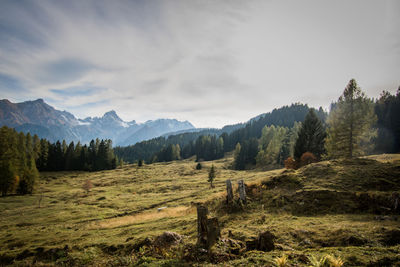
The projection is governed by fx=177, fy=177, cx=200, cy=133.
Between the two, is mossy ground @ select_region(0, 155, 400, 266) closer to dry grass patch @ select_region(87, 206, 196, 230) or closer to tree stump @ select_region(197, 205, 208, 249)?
dry grass patch @ select_region(87, 206, 196, 230)

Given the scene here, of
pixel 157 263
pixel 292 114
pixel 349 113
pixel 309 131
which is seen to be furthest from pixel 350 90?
pixel 292 114

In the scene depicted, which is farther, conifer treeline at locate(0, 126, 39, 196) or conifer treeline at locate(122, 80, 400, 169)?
conifer treeline at locate(122, 80, 400, 169)

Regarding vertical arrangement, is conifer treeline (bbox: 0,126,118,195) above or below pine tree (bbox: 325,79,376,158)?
below

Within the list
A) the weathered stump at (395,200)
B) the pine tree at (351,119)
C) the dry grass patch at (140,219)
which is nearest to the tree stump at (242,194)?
the dry grass patch at (140,219)

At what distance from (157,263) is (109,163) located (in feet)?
382

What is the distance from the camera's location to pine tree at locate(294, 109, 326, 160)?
50.3m

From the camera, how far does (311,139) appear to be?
1997 inches

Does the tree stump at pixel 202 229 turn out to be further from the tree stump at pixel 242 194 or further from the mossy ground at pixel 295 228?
the tree stump at pixel 242 194

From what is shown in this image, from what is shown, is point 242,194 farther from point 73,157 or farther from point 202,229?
point 73,157

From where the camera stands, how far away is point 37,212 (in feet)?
113

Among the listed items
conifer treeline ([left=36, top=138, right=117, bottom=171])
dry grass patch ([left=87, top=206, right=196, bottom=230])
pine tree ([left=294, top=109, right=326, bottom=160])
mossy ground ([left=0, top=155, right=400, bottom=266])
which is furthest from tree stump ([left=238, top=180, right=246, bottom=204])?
conifer treeline ([left=36, top=138, right=117, bottom=171])

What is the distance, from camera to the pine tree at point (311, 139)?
50312 millimetres

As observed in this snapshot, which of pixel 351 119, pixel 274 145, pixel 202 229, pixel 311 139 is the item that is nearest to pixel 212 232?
pixel 202 229

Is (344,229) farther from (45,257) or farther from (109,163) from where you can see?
(109,163)
